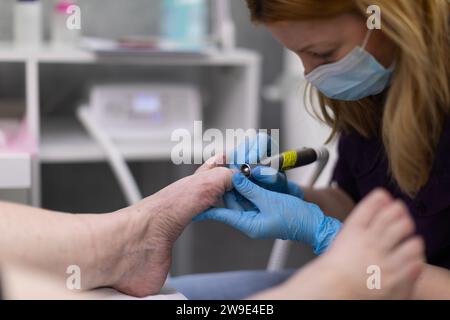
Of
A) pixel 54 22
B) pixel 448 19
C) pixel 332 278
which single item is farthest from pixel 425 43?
pixel 54 22

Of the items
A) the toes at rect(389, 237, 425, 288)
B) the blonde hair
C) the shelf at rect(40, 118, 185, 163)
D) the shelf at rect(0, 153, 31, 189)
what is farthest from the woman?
the shelf at rect(40, 118, 185, 163)

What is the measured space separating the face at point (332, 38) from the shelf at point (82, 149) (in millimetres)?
679

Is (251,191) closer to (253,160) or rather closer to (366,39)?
(253,160)

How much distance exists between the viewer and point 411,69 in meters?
0.78

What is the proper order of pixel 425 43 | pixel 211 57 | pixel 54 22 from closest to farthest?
pixel 425 43 → pixel 211 57 → pixel 54 22

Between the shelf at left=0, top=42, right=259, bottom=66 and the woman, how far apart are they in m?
0.67

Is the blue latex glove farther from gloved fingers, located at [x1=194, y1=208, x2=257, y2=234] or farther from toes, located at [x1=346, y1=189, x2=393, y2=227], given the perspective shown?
toes, located at [x1=346, y1=189, x2=393, y2=227]

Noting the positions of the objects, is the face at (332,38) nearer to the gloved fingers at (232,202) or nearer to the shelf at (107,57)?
the gloved fingers at (232,202)

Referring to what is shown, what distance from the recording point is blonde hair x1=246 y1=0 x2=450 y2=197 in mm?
775

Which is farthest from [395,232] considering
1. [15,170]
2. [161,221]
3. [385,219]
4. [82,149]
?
[82,149]

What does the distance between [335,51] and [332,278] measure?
39 centimetres

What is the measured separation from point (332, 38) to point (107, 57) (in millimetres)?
800

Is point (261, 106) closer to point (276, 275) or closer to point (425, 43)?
point (276, 275)

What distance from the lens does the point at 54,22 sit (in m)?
1.70
